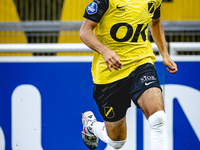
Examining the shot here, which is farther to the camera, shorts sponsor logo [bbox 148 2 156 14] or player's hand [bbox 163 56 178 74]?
player's hand [bbox 163 56 178 74]

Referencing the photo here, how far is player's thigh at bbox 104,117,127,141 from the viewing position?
298cm

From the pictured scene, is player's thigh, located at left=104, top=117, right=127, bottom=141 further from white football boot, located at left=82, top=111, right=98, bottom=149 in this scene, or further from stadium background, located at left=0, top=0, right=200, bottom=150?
stadium background, located at left=0, top=0, right=200, bottom=150

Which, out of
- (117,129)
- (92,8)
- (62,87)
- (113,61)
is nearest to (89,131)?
(117,129)

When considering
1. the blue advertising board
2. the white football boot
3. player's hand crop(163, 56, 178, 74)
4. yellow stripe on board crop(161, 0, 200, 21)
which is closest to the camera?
player's hand crop(163, 56, 178, 74)

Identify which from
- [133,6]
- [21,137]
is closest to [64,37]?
[21,137]

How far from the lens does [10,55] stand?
3805 mm

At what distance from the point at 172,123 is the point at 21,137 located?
181cm

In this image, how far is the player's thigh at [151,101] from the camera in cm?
247

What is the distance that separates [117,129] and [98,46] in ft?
3.11

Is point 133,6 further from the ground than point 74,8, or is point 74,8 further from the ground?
point 74,8

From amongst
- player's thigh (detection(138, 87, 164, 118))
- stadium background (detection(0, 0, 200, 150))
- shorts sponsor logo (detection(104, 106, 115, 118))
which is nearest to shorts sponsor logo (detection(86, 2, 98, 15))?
player's thigh (detection(138, 87, 164, 118))

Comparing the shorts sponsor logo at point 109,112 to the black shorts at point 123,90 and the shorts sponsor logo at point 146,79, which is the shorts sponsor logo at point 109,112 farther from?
the shorts sponsor logo at point 146,79

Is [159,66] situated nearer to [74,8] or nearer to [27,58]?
[27,58]

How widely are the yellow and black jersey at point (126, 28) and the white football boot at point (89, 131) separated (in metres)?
0.72
